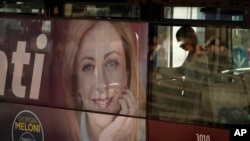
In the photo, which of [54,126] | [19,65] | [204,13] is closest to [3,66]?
[19,65]

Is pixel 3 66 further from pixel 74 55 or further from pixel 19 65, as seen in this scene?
pixel 74 55

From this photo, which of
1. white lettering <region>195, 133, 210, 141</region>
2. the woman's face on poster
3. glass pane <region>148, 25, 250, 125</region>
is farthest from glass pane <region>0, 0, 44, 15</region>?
white lettering <region>195, 133, 210, 141</region>

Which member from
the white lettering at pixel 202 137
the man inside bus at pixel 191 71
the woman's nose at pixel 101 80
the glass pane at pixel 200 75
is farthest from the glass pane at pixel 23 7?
the white lettering at pixel 202 137

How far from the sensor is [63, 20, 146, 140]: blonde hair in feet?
17.2

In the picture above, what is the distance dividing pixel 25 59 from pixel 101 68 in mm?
891

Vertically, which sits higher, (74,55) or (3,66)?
(74,55)

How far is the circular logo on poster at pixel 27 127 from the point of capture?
587 centimetres

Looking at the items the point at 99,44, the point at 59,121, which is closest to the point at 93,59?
the point at 99,44

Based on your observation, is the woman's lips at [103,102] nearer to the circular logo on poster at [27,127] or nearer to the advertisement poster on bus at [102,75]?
the advertisement poster on bus at [102,75]

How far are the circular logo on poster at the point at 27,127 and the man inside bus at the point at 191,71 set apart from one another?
150 cm

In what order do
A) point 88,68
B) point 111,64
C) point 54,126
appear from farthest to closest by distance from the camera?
point 54,126 < point 88,68 < point 111,64

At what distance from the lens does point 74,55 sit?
18.4 ft

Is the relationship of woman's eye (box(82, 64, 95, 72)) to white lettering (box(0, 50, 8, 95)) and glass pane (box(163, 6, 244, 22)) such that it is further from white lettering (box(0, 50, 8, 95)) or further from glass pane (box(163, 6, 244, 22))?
white lettering (box(0, 50, 8, 95))

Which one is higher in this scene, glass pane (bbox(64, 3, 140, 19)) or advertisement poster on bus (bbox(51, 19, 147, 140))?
glass pane (bbox(64, 3, 140, 19))
